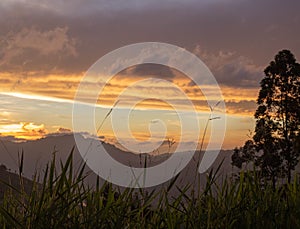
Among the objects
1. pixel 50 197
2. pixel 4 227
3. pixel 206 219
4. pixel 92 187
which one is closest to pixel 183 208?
pixel 206 219

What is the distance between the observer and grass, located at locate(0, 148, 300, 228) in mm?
3719

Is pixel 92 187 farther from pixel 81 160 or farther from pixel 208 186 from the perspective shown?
pixel 208 186

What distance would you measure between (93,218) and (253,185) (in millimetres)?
1978

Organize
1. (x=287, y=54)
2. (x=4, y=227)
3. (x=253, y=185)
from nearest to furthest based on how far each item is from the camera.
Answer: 1. (x=4, y=227)
2. (x=253, y=185)
3. (x=287, y=54)

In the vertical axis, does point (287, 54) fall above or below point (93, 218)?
above

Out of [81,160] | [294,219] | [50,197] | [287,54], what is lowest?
[294,219]

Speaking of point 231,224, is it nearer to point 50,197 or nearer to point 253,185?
point 253,185

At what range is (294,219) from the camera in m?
4.52

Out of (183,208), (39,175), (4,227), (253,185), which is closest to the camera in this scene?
(4,227)

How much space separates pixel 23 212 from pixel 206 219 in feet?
5.11

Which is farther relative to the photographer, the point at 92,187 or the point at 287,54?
the point at 287,54

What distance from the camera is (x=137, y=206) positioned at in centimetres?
442

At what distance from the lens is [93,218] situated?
12.4 ft

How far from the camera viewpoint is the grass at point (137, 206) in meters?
3.72
